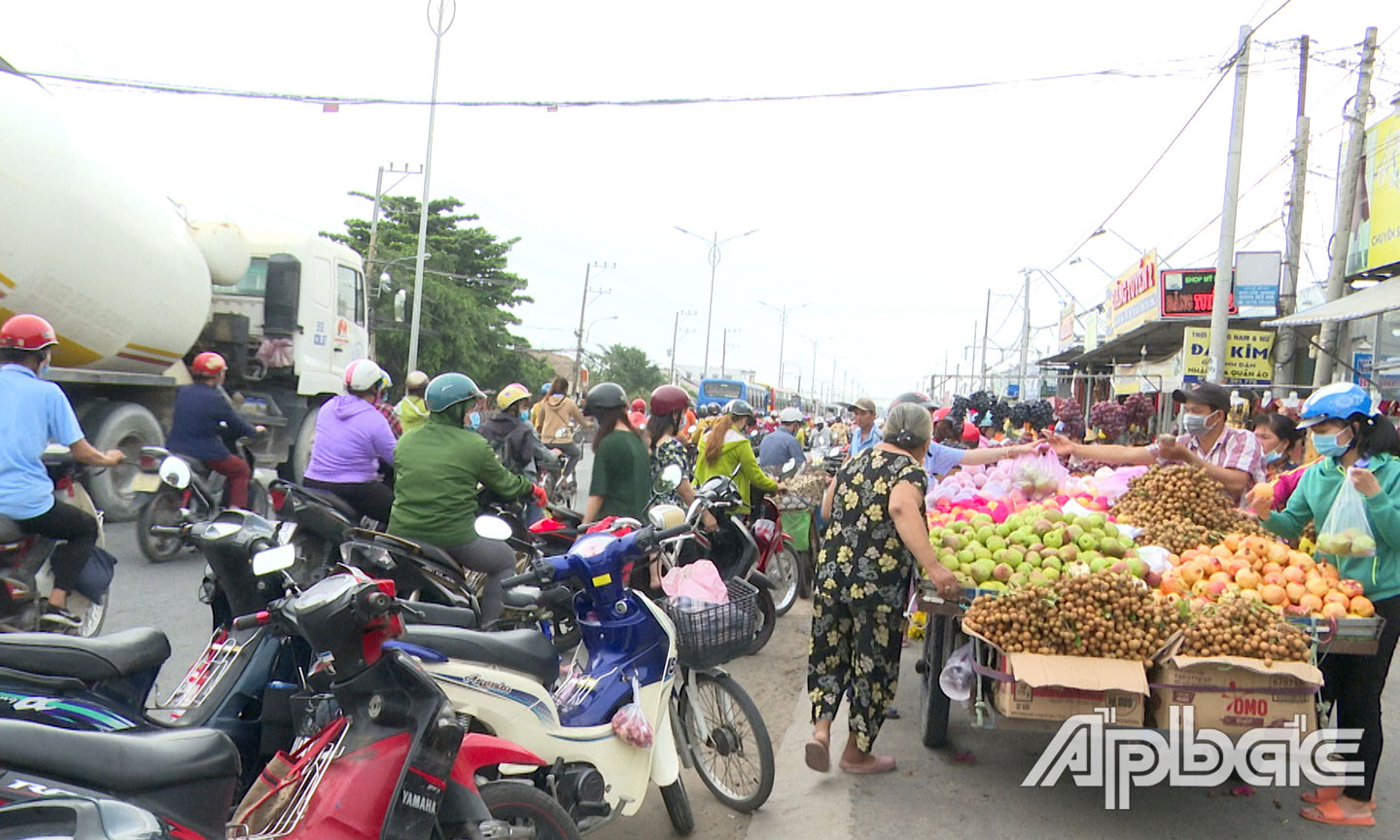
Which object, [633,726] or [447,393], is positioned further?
[447,393]

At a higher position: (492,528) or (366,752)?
(492,528)

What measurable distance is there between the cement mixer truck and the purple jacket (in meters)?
3.89

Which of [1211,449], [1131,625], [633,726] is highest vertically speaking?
[1211,449]

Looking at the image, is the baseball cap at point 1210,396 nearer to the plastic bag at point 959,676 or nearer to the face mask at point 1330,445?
the face mask at point 1330,445

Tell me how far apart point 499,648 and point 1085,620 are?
8.19 ft

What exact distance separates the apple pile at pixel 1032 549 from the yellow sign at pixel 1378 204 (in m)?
10.2

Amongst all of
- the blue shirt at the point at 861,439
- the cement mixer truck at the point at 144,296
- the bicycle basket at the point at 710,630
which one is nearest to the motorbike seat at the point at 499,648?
the bicycle basket at the point at 710,630

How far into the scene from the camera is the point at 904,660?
7105 mm

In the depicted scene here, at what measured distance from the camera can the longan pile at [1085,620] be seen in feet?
13.4

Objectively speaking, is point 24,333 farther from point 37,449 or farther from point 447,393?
point 447,393

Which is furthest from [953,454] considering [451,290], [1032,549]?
[451,290]

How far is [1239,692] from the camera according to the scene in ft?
13.0

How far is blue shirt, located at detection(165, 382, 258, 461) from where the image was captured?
8.20 metres

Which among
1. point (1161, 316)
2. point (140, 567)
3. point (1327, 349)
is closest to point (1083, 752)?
point (140, 567)
